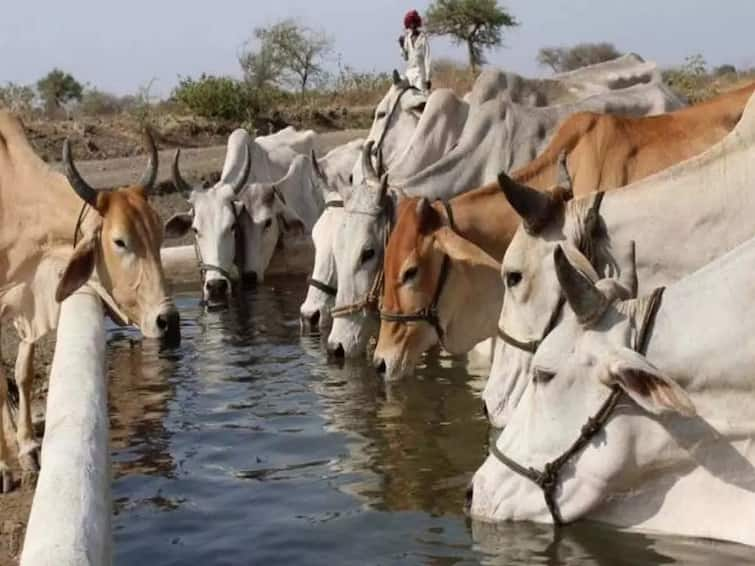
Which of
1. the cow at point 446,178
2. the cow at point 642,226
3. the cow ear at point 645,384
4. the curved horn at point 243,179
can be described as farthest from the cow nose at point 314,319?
the cow ear at point 645,384

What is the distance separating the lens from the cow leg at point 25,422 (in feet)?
22.2

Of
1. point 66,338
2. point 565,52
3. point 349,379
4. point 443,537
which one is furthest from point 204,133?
→ point 565,52

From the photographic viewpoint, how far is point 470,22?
34.8 meters


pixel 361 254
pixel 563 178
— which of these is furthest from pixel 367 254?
pixel 563 178

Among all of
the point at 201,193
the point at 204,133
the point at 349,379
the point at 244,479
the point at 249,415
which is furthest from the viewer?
the point at 204,133

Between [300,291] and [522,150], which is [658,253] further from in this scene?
[300,291]

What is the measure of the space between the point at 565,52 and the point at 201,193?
98.9ft

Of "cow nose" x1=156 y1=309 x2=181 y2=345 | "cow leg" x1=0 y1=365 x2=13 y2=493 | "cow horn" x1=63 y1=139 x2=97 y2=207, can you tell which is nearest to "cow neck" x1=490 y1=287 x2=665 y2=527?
"cow leg" x1=0 y1=365 x2=13 y2=493

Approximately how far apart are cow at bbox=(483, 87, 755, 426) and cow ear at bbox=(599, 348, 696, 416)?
1.34 meters

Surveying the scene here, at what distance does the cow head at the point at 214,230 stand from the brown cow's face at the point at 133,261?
12.2ft

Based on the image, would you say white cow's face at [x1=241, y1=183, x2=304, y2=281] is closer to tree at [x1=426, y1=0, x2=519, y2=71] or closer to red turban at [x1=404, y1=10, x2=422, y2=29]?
red turban at [x1=404, y1=10, x2=422, y2=29]

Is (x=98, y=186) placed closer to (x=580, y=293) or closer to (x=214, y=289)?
(x=214, y=289)

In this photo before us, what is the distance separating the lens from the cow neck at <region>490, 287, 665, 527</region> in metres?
4.35

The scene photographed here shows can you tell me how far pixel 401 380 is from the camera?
7469 mm
